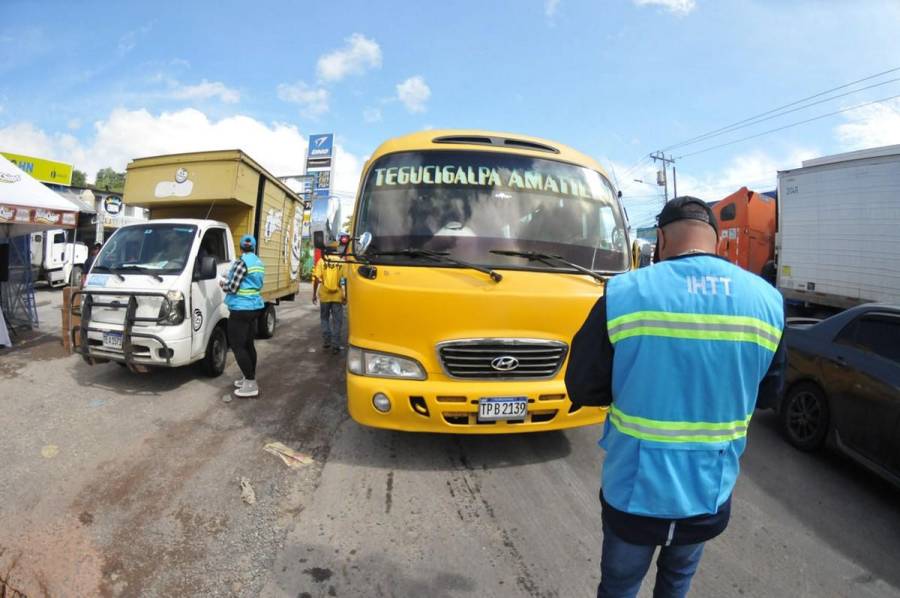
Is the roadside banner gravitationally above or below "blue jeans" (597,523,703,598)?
above

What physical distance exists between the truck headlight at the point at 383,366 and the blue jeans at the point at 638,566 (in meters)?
1.87

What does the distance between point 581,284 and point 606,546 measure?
6.88ft

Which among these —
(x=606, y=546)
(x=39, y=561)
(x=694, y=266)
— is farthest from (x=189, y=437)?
(x=694, y=266)

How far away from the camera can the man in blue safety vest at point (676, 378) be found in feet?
4.84

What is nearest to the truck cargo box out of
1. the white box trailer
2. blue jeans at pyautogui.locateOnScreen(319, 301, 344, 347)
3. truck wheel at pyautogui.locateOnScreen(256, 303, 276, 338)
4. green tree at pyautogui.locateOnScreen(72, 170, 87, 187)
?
truck wheel at pyautogui.locateOnScreen(256, 303, 276, 338)

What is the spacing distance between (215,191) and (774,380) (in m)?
7.66

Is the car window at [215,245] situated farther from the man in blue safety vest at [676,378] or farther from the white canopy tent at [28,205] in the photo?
the man in blue safety vest at [676,378]

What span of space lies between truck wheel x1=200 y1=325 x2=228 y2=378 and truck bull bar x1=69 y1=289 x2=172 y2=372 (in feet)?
2.63

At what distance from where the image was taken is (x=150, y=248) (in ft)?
19.8

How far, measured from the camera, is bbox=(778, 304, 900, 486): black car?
11.6 ft

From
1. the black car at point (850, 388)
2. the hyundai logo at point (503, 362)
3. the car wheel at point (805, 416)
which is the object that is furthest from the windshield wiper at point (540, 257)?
the car wheel at point (805, 416)

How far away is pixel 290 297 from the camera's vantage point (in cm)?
1126

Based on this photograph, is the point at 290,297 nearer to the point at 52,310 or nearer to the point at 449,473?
the point at 52,310

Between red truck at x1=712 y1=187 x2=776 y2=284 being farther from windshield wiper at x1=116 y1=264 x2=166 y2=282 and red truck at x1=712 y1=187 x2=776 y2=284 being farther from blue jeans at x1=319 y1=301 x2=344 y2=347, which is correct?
windshield wiper at x1=116 y1=264 x2=166 y2=282
